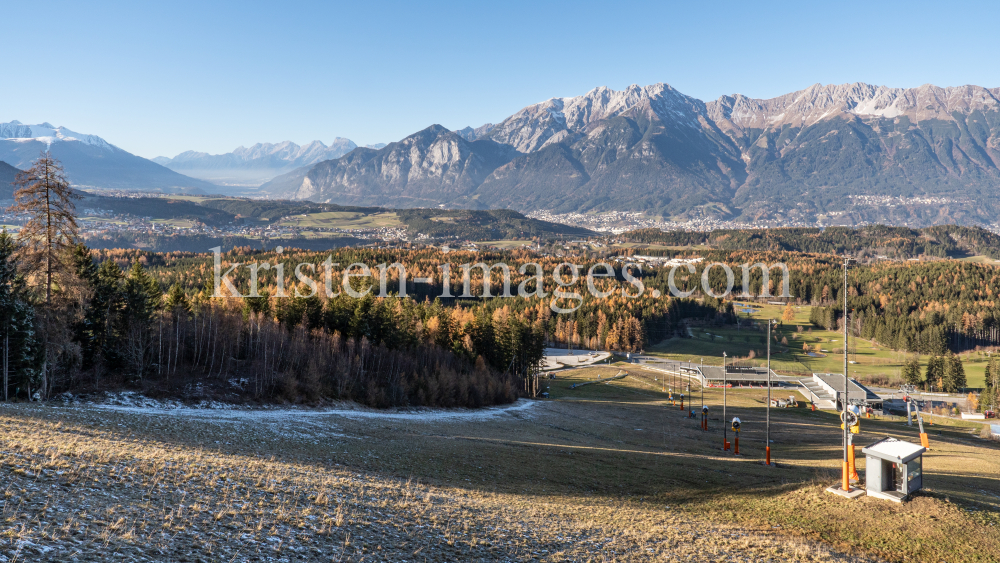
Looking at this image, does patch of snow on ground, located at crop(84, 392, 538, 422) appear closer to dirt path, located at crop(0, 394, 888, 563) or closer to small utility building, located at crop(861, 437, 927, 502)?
dirt path, located at crop(0, 394, 888, 563)

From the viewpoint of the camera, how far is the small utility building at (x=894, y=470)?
22.3 m

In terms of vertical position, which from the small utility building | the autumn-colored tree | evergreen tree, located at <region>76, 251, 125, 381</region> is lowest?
the autumn-colored tree

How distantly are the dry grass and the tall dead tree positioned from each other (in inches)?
403

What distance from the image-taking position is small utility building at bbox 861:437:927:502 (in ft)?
73.2

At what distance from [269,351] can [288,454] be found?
103ft

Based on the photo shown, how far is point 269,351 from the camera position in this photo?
179 feet

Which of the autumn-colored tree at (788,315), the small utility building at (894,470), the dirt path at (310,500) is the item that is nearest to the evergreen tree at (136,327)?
the dirt path at (310,500)

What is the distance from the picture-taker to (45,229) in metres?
35.3

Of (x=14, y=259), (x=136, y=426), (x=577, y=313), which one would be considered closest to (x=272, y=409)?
(x=136, y=426)

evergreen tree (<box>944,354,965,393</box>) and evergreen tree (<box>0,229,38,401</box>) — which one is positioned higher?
evergreen tree (<box>0,229,38,401</box>)

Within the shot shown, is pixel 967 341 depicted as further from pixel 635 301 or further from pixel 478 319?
pixel 478 319

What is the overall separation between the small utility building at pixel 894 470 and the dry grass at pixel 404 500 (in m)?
0.79

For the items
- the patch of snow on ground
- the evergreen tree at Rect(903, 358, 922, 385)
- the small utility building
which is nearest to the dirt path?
the patch of snow on ground

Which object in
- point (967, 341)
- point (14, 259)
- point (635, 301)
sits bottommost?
point (967, 341)
